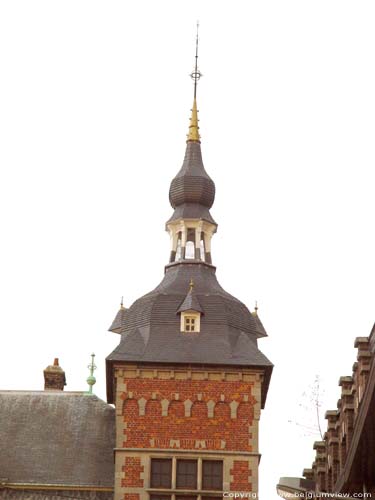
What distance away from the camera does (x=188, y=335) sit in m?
47.2

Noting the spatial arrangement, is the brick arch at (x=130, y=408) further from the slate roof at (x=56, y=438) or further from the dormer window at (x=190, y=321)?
the dormer window at (x=190, y=321)

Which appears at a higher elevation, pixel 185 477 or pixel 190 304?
pixel 190 304

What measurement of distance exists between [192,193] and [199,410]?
35.0 feet

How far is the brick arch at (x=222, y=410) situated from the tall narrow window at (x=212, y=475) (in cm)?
155

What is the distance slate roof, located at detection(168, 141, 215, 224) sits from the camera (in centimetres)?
5250

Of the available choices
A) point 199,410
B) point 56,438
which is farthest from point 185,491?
point 56,438

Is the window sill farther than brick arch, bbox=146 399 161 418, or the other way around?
brick arch, bbox=146 399 161 418

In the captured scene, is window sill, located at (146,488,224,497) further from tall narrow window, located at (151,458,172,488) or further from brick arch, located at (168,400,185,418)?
brick arch, located at (168,400,185,418)

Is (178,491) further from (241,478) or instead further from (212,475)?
(241,478)

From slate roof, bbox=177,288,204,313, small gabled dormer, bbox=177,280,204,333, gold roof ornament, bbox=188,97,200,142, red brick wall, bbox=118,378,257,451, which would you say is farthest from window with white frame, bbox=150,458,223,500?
gold roof ornament, bbox=188,97,200,142

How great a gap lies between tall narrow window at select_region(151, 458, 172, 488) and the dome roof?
12.0 m

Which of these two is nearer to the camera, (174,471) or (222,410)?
(174,471)

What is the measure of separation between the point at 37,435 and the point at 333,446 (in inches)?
605

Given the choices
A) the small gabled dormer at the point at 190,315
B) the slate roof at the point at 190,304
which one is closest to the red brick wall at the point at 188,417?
the small gabled dormer at the point at 190,315
